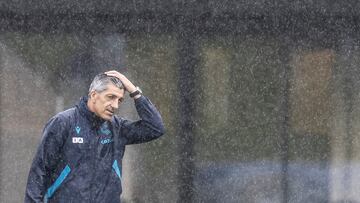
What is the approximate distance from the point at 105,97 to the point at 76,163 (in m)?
0.46

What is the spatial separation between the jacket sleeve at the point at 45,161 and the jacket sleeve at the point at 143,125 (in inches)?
20.6

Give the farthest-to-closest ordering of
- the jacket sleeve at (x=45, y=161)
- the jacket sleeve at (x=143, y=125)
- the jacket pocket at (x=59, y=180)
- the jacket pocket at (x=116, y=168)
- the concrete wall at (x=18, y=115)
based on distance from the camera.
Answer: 1. the concrete wall at (x=18, y=115)
2. the jacket sleeve at (x=143, y=125)
3. the jacket pocket at (x=116, y=168)
4. the jacket pocket at (x=59, y=180)
5. the jacket sleeve at (x=45, y=161)

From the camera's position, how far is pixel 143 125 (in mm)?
5945

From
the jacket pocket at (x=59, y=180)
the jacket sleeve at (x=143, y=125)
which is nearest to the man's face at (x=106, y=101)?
the jacket sleeve at (x=143, y=125)

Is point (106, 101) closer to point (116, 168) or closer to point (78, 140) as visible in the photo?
point (78, 140)

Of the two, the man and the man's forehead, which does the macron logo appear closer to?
the man

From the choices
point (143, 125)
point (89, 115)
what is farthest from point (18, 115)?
point (89, 115)

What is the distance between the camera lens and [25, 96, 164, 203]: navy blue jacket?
18.0 feet

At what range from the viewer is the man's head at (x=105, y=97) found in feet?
18.3

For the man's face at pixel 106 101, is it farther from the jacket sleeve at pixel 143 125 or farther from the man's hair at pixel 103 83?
the jacket sleeve at pixel 143 125

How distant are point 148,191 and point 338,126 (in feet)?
6.42

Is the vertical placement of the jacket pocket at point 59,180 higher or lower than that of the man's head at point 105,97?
lower

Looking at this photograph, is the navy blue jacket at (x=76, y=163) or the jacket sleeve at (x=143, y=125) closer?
the navy blue jacket at (x=76, y=163)

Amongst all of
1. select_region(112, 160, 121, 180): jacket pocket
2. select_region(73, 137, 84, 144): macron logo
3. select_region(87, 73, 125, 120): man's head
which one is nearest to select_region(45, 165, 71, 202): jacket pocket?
select_region(73, 137, 84, 144): macron logo
